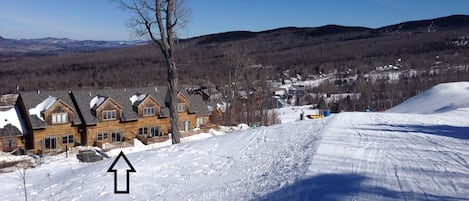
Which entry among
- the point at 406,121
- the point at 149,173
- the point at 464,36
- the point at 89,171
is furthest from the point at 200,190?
the point at 464,36

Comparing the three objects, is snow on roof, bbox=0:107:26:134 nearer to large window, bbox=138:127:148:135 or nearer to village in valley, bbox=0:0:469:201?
village in valley, bbox=0:0:469:201

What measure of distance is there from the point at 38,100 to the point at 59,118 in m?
2.13

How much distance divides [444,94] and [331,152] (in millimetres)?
25000

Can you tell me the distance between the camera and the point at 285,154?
9.49 metres

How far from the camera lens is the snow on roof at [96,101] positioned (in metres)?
31.0

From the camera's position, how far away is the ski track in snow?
6.81 meters

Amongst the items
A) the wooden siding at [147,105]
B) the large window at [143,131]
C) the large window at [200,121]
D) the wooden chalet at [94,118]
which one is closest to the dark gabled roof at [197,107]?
the large window at [200,121]

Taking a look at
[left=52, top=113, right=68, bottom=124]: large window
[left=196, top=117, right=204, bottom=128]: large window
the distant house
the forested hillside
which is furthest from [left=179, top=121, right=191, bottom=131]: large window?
the forested hillside

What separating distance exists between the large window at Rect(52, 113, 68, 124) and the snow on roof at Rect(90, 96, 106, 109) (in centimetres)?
220

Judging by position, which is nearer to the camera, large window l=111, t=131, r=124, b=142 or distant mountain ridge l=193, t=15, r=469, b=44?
large window l=111, t=131, r=124, b=142

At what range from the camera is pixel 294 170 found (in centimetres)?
793

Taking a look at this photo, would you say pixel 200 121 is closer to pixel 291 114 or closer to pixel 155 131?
pixel 155 131

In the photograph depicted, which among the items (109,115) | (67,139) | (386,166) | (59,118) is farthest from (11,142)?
(386,166)

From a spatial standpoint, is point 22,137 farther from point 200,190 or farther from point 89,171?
point 200,190
